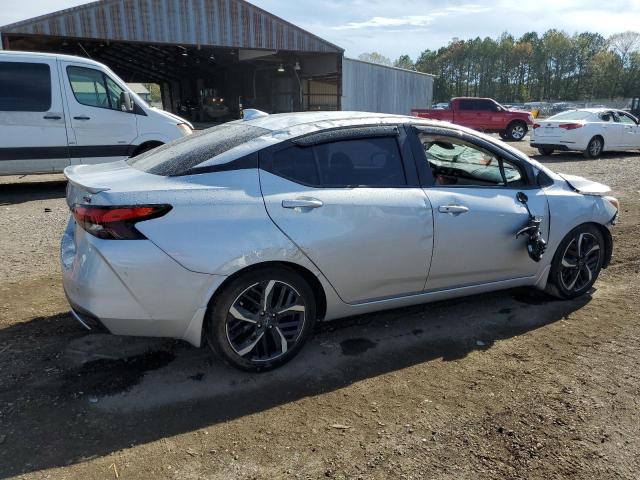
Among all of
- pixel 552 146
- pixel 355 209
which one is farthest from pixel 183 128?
pixel 552 146

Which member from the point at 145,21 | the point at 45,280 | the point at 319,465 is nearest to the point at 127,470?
the point at 319,465

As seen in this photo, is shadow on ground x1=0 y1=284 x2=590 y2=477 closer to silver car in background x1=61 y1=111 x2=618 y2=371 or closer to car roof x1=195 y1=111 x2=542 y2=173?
silver car in background x1=61 y1=111 x2=618 y2=371

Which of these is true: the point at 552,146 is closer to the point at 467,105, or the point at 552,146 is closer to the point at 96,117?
the point at 467,105

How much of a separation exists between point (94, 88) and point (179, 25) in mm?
13228

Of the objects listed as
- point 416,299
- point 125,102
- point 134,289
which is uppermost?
point 125,102

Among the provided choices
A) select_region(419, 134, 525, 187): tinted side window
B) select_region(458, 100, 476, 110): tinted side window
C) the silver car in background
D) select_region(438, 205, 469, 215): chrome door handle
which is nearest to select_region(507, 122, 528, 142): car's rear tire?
select_region(458, 100, 476, 110): tinted side window

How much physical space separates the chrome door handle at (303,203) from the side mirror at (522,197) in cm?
175

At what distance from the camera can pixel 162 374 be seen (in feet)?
10.2

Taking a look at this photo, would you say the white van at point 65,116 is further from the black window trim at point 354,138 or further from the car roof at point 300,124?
the black window trim at point 354,138

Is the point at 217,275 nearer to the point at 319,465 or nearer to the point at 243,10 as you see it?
the point at 319,465

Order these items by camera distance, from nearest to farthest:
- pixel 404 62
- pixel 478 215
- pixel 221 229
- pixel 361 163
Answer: pixel 221 229 < pixel 361 163 < pixel 478 215 < pixel 404 62

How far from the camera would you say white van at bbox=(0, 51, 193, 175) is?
7934 mm

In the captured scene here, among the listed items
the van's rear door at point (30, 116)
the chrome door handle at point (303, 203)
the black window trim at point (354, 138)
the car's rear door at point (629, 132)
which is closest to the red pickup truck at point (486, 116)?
the car's rear door at point (629, 132)

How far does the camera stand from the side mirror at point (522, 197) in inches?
152
